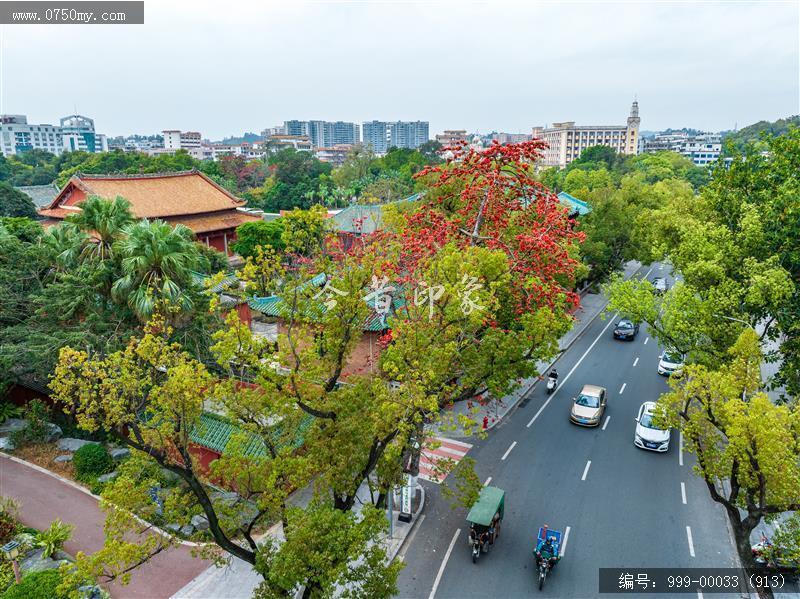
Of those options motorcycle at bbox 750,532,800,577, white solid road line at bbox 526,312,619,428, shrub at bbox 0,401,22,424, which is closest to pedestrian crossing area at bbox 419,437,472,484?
white solid road line at bbox 526,312,619,428

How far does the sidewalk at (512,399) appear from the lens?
19.6 metres

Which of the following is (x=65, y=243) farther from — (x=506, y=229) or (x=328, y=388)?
(x=506, y=229)

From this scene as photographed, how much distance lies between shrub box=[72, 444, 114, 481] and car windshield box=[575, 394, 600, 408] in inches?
656

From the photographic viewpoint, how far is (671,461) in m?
18.2

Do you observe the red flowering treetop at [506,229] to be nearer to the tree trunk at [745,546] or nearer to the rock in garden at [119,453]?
the tree trunk at [745,546]

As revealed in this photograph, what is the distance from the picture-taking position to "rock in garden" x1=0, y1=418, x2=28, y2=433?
19.6m

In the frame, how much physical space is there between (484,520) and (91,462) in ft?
40.3

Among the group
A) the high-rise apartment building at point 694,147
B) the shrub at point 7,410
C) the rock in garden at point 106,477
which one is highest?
the high-rise apartment building at point 694,147

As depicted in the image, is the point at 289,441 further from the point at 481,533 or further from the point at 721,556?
the point at 721,556

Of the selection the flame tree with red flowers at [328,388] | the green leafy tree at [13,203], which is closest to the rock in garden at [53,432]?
the flame tree with red flowers at [328,388]

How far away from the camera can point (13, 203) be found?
45.5 metres

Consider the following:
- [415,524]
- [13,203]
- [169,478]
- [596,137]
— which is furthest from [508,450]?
[596,137]

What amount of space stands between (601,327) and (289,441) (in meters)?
26.4

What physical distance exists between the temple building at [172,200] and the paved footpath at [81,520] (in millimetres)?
21613
